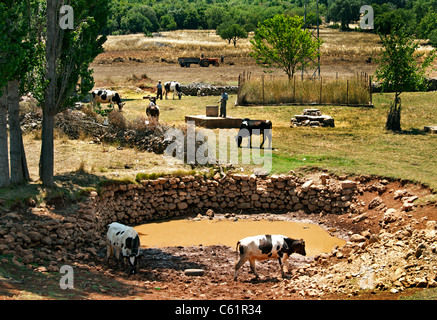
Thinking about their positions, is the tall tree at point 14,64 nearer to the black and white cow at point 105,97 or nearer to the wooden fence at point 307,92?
the black and white cow at point 105,97

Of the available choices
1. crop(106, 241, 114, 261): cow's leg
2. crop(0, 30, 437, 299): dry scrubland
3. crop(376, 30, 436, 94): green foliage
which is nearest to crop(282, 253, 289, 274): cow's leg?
crop(0, 30, 437, 299): dry scrubland

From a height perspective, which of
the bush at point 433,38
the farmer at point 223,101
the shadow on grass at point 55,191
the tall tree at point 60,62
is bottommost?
the shadow on grass at point 55,191

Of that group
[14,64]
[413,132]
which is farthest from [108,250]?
[413,132]

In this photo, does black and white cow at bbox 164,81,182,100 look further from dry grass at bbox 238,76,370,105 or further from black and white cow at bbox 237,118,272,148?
black and white cow at bbox 237,118,272,148

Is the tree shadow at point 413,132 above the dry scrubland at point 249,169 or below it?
above

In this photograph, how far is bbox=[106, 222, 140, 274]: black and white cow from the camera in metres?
13.4

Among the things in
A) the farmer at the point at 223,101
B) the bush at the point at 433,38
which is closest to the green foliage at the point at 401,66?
the farmer at the point at 223,101

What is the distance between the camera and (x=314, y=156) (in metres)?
21.5

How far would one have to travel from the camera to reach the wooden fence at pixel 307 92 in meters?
34.5

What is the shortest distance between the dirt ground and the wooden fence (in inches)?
699

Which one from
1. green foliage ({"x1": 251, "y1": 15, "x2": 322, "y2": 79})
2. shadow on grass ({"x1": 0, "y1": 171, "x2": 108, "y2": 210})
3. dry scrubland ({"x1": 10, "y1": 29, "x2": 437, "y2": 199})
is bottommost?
shadow on grass ({"x1": 0, "y1": 171, "x2": 108, "y2": 210})

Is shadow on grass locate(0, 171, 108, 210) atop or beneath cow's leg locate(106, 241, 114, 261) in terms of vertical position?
atop

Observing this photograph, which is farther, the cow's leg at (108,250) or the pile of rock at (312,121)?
the pile of rock at (312,121)

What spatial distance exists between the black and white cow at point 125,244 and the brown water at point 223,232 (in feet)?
7.94
